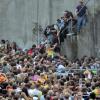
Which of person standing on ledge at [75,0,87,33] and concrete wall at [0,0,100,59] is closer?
person standing on ledge at [75,0,87,33]

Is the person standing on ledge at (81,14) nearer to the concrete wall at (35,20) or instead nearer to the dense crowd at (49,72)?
the dense crowd at (49,72)

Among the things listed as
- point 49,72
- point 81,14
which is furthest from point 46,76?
point 81,14

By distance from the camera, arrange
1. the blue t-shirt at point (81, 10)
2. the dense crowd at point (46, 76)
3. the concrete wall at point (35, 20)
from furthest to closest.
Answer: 1. the concrete wall at point (35, 20)
2. the blue t-shirt at point (81, 10)
3. the dense crowd at point (46, 76)

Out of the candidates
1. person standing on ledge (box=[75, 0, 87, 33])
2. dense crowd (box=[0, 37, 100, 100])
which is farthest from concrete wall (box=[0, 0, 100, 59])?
dense crowd (box=[0, 37, 100, 100])

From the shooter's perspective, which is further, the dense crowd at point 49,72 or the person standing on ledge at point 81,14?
the person standing on ledge at point 81,14

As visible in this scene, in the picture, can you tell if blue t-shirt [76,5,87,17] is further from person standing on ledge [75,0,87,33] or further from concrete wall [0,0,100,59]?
concrete wall [0,0,100,59]

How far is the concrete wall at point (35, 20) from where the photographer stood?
104ft

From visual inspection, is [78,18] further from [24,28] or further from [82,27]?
[24,28]

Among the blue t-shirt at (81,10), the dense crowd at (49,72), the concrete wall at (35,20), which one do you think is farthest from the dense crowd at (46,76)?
the blue t-shirt at (81,10)

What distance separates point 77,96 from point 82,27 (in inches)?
416

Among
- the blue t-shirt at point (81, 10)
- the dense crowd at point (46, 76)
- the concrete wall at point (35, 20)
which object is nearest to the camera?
the dense crowd at point (46, 76)

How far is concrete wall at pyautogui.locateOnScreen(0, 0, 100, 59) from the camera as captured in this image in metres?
31.7

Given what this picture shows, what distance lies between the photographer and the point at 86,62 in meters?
28.5

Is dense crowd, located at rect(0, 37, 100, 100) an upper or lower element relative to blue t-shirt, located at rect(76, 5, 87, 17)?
lower
